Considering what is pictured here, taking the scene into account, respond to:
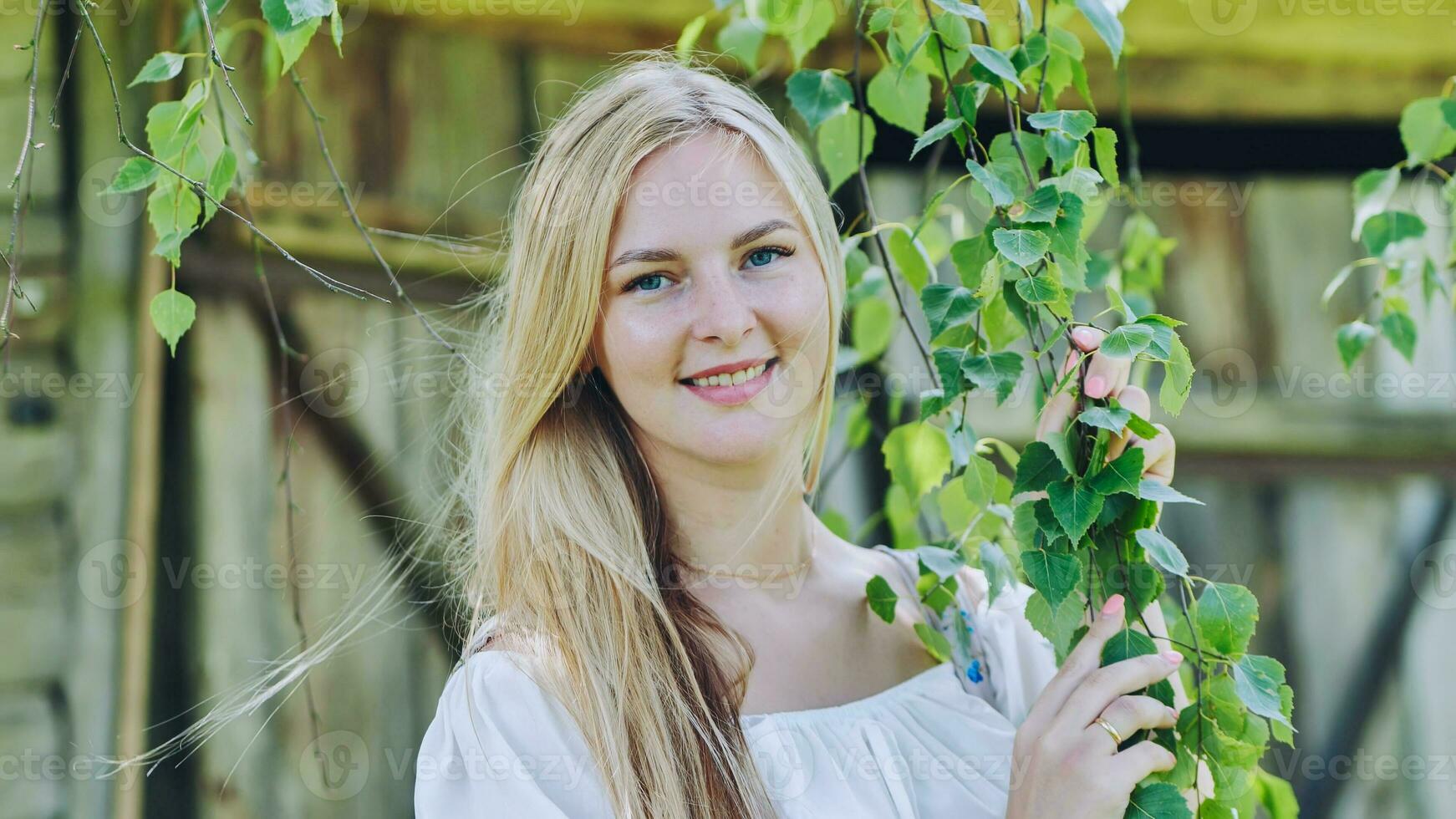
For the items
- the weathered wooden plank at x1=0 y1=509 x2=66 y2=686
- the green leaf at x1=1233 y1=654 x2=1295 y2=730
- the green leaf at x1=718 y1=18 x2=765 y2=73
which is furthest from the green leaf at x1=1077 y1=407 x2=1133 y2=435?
the weathered wooden plank at x1=0 y1=509 x2=66 y2=686

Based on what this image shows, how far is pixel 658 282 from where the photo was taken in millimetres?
1460

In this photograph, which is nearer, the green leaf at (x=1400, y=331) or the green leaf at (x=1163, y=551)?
the green leaf at (x=1163, y=551)

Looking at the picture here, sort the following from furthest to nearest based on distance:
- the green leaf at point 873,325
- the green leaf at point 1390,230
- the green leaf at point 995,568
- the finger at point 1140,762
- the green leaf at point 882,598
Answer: the green leaf at point 873,325, the green leaf at point 1390,230, the green leaf at point 882,598, the green leaf at point 995,568, the finger at point 1140,762

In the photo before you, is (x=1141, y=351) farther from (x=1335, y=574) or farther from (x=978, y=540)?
(x=1335, y=574)

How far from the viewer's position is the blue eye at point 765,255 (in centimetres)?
148

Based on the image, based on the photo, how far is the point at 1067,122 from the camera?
1222mm

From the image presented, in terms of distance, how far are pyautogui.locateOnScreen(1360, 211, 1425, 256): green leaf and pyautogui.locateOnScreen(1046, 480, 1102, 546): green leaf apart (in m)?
0.77

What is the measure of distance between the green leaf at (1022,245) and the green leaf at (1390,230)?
2.48 ft

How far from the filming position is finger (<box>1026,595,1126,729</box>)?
124 centimetres

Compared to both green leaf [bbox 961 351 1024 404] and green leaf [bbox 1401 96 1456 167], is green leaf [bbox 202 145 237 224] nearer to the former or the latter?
green leaf [bbox 961 351 1024 404]

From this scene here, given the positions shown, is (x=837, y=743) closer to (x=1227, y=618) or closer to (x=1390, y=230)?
(x=1227, y=618)

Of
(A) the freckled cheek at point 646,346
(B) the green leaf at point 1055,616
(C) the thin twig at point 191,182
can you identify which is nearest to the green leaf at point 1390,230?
(B) the green leaf at point 1055,616

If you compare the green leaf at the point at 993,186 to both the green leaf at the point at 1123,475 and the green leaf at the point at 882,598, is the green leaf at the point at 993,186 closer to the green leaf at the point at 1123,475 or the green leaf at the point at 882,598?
the green leaf at the point at 1123,475

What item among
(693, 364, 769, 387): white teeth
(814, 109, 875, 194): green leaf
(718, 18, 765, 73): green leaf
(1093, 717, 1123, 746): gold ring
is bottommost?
(1093, 717, 1123, 746): gold ring
